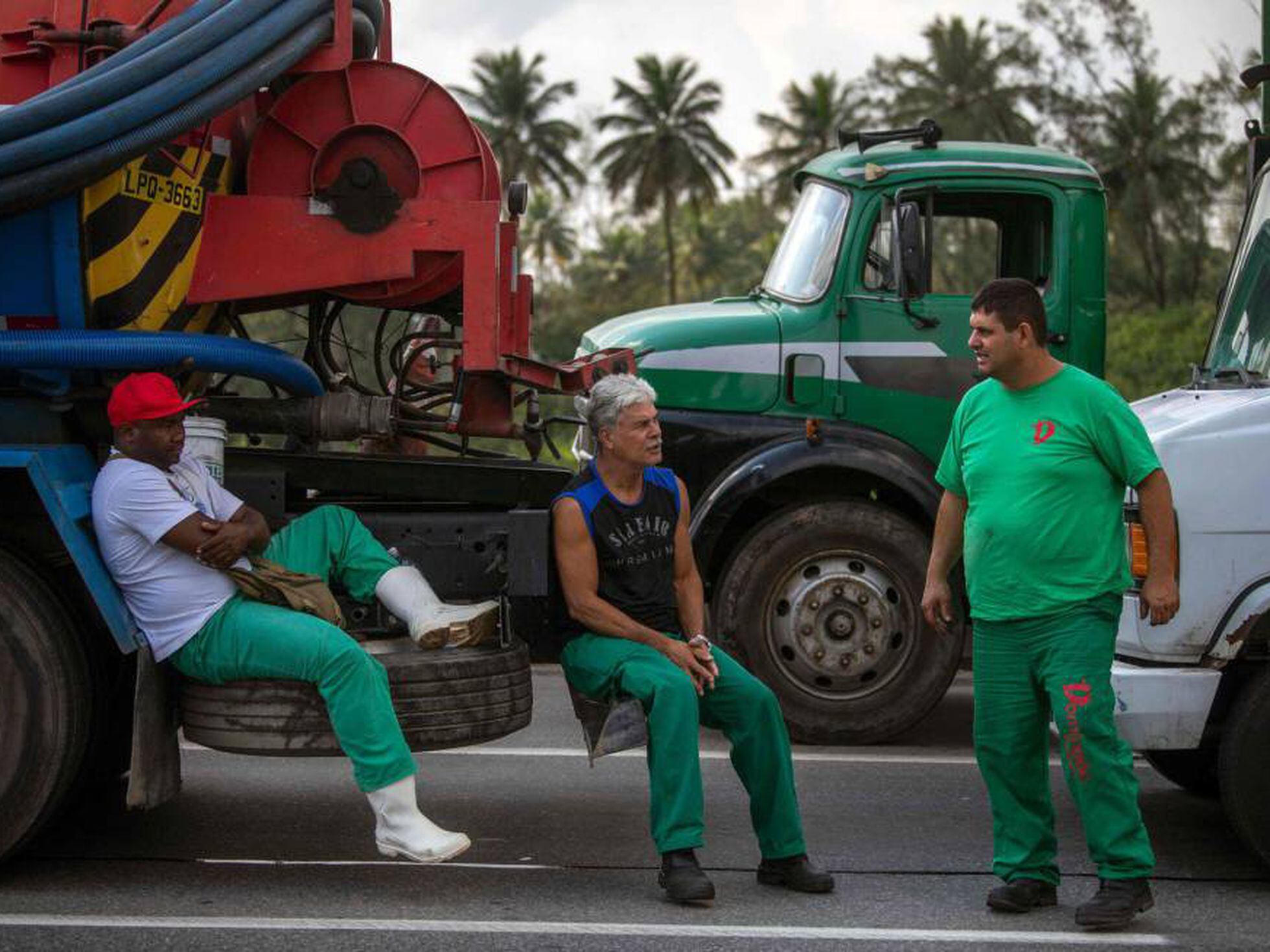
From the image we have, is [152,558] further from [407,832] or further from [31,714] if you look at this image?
[407,832]

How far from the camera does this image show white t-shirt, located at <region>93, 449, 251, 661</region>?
5.29 metres

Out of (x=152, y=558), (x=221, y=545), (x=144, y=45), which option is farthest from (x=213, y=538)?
(x=144, y=45)

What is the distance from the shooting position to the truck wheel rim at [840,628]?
783 cm

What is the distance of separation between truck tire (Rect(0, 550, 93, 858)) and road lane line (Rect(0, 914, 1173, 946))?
0.39 meters

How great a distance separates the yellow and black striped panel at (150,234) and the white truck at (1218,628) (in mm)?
3236

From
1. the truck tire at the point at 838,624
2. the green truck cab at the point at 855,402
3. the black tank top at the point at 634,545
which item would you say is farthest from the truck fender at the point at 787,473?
the black tank top at the point at 634,545

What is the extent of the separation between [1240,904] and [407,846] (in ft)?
8.00

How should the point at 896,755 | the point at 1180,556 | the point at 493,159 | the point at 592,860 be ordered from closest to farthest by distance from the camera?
1. the point at 1180,556
2. the point at 592,860
3. the point at 493,159
4. the point at 896,755

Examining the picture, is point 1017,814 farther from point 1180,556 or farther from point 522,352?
point 522,352

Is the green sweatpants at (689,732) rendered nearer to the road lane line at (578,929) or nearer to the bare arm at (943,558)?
the road lane line at (578,929)

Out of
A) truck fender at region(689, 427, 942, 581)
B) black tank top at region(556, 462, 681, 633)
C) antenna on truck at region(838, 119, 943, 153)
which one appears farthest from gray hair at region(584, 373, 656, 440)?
antenna on truck at region(838, 119, 943, 153)

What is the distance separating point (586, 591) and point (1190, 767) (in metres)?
2.58

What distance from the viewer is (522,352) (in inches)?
255

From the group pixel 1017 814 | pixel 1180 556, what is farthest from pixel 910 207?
pixel 1017 814
